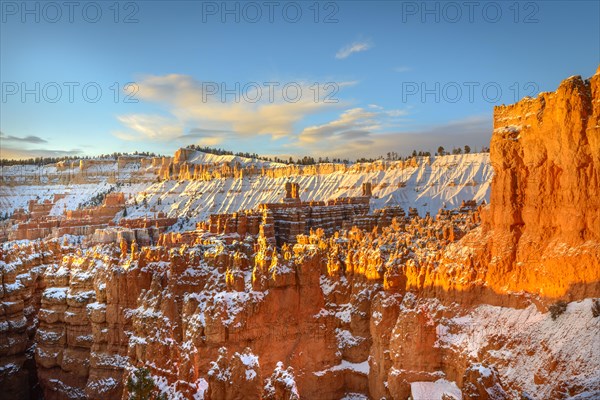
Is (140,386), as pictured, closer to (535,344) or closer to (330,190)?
(535,344)

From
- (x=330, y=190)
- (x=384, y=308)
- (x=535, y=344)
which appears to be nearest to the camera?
(x=535, y=344)

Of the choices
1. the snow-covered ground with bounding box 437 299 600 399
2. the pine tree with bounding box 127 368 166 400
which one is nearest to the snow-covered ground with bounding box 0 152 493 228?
the snow-covered ground with bounding box 437 299 600 399

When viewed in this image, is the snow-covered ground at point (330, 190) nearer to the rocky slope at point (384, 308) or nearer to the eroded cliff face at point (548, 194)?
the rocky slope at point (384, 308)

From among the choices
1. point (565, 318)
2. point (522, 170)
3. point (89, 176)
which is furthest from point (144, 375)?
point (89, 176)

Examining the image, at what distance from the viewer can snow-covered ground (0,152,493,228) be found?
7450cm

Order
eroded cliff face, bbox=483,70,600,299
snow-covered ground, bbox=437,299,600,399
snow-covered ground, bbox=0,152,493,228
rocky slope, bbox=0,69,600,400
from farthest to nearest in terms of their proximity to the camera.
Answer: snow-covered ground, bbox=0,152,493,228
eroded cliff face, bbox=483,70,600,299
rocky slope, bbox=0,69,600,400
snow-covered ground, bbox=437,299,600,399

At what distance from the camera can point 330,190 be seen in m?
89.3

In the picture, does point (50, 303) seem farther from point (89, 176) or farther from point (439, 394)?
point (89, 176)

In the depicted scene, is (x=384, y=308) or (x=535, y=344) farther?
(x=384, y=308)

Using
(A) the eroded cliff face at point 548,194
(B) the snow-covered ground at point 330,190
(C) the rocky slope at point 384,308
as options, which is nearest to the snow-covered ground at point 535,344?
(C) the rocky slope at point 384,308

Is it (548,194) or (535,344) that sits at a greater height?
(548,194)

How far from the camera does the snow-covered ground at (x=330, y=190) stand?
74500mm

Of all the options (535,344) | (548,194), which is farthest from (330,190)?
(535,344)

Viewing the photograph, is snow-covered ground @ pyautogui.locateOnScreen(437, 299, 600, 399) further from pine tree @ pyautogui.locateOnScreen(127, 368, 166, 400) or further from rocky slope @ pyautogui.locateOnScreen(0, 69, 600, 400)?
pine tree @ pyautogui.locateOnScreen(127, 368, 166, 400)
